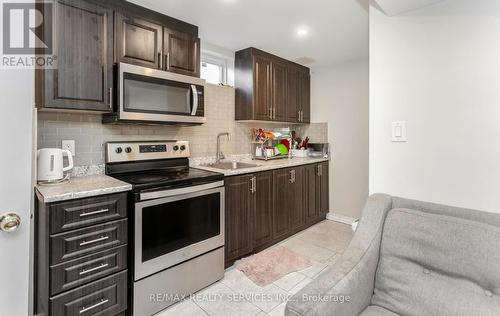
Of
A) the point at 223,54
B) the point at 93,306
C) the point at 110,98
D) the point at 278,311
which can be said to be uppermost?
the point at 223,54

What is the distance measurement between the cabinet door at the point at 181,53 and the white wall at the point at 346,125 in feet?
7.13

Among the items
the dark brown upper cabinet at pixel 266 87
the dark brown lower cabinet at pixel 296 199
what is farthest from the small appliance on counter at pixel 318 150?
the dark brown lower cabinet at pixel 296 199

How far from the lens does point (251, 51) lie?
293 centimetres

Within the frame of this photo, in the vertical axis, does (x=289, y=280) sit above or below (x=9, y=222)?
below

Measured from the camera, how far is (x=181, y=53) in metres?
2.25

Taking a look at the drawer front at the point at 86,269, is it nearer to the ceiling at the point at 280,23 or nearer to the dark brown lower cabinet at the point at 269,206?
the dark brown lower cabinet at the point at 269,206

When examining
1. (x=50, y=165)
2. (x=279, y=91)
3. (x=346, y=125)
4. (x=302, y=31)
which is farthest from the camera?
(x=346, y=125)

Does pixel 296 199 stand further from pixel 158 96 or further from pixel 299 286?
pixel 158 96

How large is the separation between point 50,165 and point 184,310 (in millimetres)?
1387

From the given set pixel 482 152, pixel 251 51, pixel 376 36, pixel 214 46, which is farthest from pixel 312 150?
pixel 482 152

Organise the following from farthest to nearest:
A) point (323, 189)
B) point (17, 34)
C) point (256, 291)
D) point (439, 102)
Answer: point (323, 189)
point (256, 291)
point (439, 102)
point (17, 34)

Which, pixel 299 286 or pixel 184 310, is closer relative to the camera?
pixel 184 310

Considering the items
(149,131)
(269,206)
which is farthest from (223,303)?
(149,131)

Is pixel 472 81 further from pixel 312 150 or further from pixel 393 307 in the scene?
pixel 312 150
